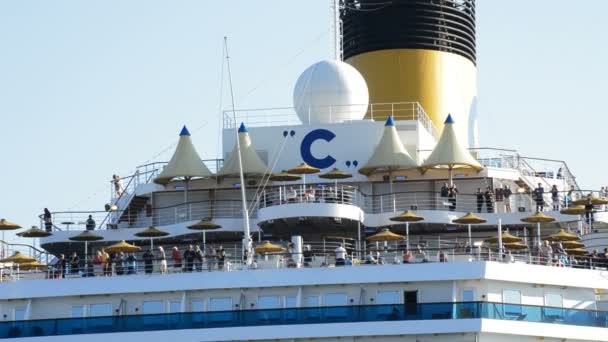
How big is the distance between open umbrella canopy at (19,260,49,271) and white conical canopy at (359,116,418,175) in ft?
40.6

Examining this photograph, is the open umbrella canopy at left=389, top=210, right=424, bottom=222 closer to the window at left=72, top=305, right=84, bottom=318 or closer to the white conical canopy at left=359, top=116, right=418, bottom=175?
the white conical canopy at left=359, top=116, right=418, bottom=175

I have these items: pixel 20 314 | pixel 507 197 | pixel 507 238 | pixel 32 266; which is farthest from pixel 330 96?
pixel 20 314

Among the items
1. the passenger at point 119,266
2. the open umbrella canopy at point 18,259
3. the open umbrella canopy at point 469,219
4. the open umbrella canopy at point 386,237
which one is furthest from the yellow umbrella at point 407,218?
the open umbrella canopy at point 18,259

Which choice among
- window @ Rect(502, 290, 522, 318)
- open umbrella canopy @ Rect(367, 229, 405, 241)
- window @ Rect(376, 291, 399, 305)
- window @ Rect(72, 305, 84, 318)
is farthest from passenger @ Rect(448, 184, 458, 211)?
window @ Rect(72, 305, 84, 318)

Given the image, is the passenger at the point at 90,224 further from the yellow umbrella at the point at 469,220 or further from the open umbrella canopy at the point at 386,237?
the yellow umbrella at the point at 469,220

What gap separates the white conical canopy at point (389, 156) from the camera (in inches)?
2405

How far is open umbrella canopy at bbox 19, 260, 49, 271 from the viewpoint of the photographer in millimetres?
57094

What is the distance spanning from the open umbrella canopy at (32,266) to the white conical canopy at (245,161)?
818 cm

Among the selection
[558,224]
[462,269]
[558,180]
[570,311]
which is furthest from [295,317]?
[558,180]

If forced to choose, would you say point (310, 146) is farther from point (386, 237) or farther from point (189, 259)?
point (189, 259)

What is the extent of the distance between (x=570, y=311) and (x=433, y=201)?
10486 millimetres

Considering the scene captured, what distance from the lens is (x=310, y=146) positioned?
63.0 m

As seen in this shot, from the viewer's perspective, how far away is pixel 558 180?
6838cm

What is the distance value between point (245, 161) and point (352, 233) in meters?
5.29
